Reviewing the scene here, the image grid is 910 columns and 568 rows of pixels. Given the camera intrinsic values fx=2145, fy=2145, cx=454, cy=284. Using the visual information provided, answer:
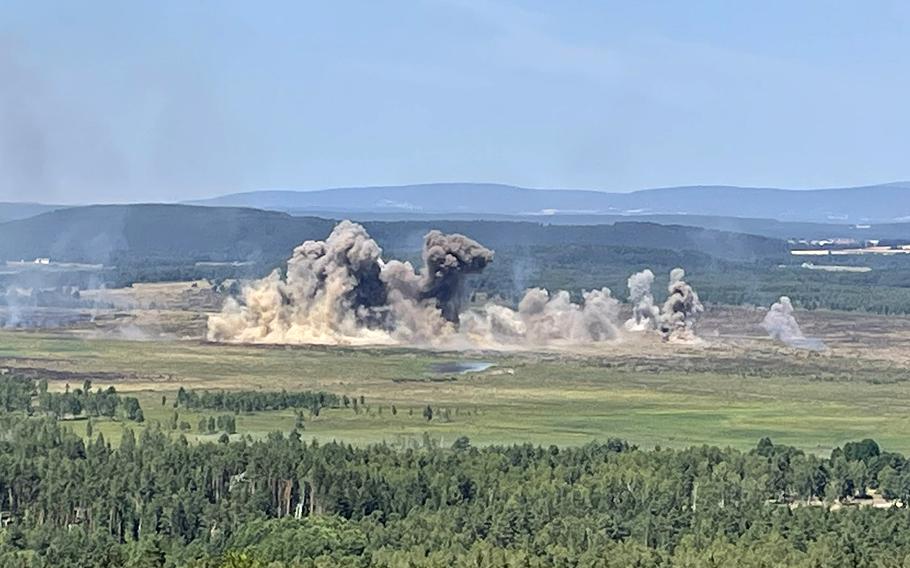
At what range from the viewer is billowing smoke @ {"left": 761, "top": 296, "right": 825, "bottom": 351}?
18212 cm

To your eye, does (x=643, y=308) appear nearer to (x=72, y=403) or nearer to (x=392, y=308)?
(x=392, y=308)

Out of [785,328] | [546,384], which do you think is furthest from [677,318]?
[546,384]

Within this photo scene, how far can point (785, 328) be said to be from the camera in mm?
186875

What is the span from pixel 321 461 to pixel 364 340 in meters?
83.2

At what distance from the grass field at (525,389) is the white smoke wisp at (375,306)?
16.7ft

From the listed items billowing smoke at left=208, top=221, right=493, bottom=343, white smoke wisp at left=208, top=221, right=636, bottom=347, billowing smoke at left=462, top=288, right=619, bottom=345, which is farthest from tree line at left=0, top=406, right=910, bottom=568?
billowing smoke at left=462, top=288, right=619, bottom=345

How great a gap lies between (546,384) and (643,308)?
41.0 meters

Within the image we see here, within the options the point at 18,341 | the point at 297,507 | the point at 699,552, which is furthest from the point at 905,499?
the point at 18,341

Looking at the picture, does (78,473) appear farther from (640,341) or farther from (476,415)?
(640,341)

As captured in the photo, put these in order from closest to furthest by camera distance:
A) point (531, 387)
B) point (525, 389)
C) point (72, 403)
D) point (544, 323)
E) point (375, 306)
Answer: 1. point (72, 403)
2. point (525, 389)
3. point (531, 387)
4. point (375, 306)
5. point (544, 323)

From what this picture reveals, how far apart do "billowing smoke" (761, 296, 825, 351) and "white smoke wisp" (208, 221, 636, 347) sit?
1700 centimetres

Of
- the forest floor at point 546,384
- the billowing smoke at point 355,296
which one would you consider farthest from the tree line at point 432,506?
the billowing smoke at point 355,296

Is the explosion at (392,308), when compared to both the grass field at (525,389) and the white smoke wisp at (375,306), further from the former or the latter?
the grass field at (525,389)

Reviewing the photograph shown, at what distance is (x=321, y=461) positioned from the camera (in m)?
88.6
